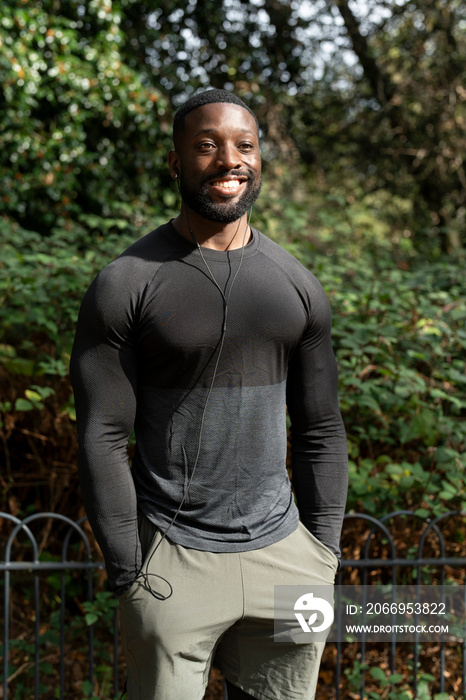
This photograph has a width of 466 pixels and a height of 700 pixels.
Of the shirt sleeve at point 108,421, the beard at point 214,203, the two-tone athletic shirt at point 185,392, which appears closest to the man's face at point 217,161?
the beard at point 214,203

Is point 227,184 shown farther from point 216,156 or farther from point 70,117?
point 70,117

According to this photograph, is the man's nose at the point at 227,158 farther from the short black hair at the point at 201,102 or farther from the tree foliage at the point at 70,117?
the tree foliage at the point at 70,117

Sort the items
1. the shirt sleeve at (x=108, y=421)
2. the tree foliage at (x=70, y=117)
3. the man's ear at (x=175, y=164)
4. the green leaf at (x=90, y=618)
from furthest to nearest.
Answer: the tree foliage at (x=70, y=117) → the green leaf at (x=90, y=618) → the man's ear at (x=175, y=164) → the shirt sleeve at (x=108, y=421)

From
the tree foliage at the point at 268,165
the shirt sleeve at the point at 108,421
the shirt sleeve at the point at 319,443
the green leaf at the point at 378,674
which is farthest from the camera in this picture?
the tree foliage at the point at 268,165

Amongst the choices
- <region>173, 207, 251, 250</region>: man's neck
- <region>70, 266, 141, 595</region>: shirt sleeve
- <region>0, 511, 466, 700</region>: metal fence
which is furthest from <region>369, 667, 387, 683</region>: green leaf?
<region>173, 207, 251, 250</region>: man's neck

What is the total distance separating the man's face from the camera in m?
1.77

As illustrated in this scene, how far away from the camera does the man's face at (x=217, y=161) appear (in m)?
1.77

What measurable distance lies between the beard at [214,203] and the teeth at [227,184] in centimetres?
2

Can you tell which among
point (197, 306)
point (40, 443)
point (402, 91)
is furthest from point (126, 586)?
point (402, 91)

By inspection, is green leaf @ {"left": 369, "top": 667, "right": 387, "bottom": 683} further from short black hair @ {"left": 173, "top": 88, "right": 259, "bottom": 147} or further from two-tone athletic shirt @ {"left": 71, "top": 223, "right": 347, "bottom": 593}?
short black hair @ {"left": 173, "top": 88, "right": 259, "bottom": 147}

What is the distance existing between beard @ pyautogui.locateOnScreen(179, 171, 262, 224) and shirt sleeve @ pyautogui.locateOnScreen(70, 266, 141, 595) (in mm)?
295

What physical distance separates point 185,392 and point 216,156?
0.63 meters

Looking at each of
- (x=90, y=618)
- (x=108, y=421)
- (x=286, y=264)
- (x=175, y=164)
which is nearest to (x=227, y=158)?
(x=175, y=164)

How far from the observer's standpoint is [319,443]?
204cm
